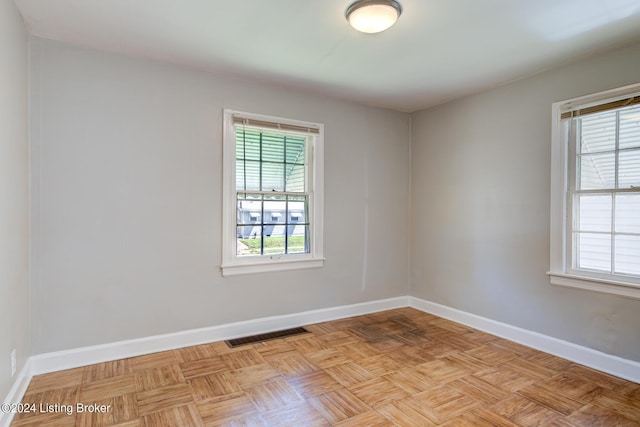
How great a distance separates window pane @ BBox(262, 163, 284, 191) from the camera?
11.6 ft

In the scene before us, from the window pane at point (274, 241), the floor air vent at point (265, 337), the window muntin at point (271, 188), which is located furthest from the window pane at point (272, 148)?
the floor air vent at point (265, 337)

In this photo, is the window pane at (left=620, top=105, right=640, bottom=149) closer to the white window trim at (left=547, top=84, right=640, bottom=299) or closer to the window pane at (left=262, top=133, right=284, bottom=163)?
the white window trim at (left=547, top=84, right=640, bottom=299)

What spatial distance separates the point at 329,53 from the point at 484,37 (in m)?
1.15

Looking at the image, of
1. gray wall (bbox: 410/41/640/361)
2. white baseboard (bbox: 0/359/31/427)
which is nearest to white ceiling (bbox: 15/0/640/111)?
gray wall (bbox: 410/41/640/361)

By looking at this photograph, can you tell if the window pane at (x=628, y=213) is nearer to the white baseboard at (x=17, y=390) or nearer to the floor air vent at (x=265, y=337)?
the floor air vent at (x=265, y=337)

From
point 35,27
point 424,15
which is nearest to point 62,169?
point 35,27

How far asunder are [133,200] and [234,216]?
86cm

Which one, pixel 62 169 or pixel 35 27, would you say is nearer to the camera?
pixel 35 27

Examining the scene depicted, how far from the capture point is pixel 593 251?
2.84 m

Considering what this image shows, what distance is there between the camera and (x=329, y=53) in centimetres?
280

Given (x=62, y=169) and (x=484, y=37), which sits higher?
(x=484, y=37)

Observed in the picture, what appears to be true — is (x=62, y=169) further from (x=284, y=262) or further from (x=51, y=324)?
(x=284, y=262)

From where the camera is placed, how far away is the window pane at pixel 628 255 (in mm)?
2590

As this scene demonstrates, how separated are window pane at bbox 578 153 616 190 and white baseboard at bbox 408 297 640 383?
4.33 feet
